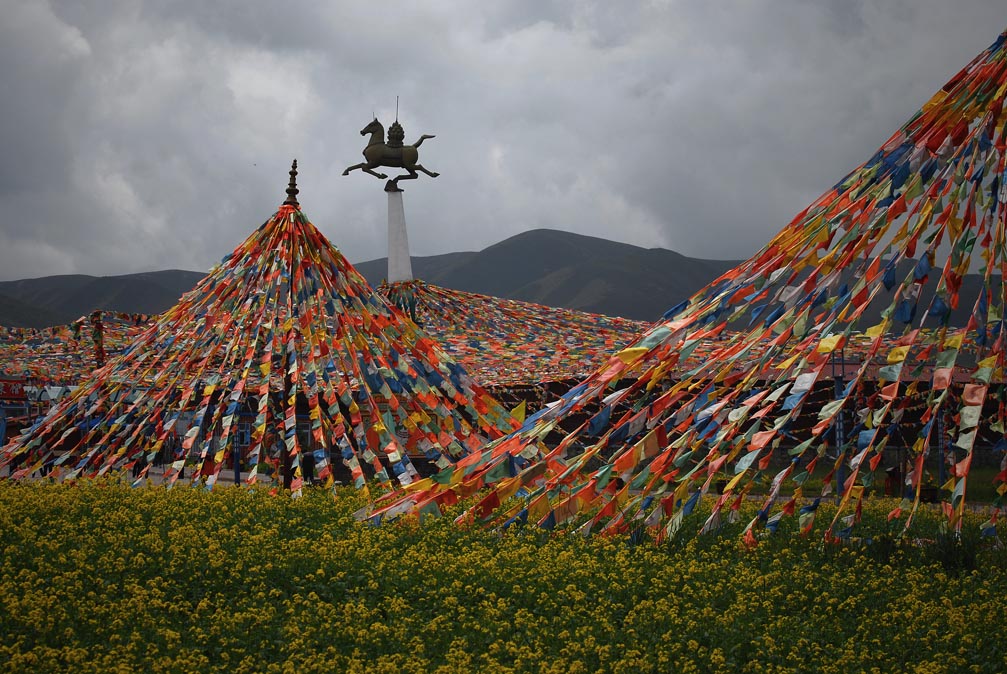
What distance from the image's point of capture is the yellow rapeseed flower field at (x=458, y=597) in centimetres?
489

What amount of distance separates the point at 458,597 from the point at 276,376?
5239 mm

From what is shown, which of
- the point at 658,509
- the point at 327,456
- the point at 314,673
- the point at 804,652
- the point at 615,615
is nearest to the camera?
the point at 314,673

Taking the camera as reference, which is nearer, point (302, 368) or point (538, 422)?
point (538, 422)

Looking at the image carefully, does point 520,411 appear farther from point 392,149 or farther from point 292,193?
point 392,149

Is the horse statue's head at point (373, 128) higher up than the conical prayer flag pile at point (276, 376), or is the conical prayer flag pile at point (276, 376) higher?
the horse statue's head at point (373, 128)

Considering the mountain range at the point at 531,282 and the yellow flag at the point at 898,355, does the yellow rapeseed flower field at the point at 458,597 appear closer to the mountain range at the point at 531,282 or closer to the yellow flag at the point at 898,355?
the yellow flag at the point at 898,355

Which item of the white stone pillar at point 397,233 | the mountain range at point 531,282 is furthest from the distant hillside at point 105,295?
the white stone pillar at point 397,233

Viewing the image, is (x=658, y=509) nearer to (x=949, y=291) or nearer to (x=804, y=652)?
(x=804, y=652)

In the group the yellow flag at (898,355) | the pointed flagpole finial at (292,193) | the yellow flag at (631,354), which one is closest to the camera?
the yellow flag at (898,355)

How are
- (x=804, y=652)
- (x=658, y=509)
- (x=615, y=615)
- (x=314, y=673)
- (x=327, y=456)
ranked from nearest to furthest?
(x=314, y=673), (x=804, y=652), (x=615, y=615), (x=658, y=509), (x=327, y=456)

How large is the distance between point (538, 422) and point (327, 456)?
299 cm

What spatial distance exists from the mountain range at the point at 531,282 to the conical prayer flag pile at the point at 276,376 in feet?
185

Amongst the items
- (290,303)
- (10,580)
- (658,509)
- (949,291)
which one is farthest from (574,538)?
(290,303)

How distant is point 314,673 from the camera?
15.4ft
